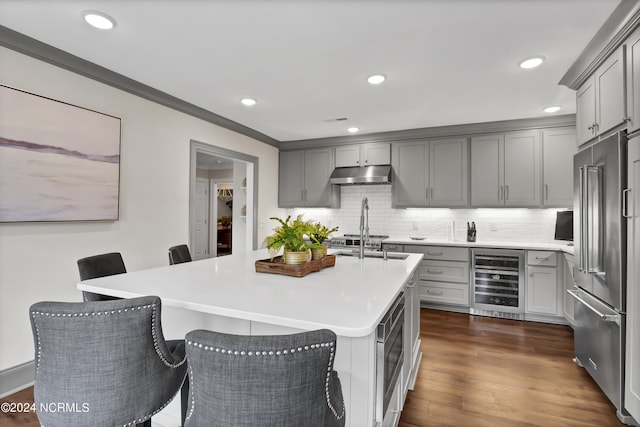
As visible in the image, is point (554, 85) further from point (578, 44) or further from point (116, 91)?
point (116, 91)

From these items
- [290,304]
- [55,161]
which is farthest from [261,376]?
[55,161]

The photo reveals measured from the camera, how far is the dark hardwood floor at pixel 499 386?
1.98 meters

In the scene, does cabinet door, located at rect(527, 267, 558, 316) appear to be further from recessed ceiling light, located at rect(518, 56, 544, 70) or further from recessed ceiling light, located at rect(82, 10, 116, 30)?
recessed ceiling light, located at rect(82, 10, 116, 30)

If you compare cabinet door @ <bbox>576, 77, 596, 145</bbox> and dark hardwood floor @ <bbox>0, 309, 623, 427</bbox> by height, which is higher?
cabinet door @ <bbox>576, 77, 596, 145</bbox>

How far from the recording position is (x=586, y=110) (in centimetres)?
251

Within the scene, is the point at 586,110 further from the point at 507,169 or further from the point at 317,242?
the point at 317,242

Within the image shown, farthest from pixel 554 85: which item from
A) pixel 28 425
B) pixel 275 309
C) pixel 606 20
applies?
pixel 28 425

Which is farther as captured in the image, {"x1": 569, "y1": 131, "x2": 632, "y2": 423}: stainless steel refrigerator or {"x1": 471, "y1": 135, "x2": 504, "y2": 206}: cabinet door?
{"x1": 471, "y1": 135, "x2": 504, "y2": 206}: cabinet door

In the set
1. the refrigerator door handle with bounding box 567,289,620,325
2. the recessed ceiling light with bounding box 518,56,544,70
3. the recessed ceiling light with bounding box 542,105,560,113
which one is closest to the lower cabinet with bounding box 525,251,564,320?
the refrigerator door handle with bounding box 567,289,620,325

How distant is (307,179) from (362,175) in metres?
1.00

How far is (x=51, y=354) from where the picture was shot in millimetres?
1104

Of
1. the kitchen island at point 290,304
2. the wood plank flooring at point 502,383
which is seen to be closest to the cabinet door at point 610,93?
the kitchen island at point 290,304

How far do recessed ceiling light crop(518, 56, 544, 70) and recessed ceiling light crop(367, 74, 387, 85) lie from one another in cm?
106

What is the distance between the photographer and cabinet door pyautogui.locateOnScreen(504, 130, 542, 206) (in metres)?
4.03
